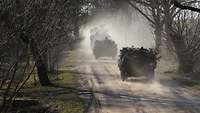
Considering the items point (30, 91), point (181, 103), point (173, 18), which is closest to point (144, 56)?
point (173, 18)

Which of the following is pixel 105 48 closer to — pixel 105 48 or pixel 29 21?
pixel 105 48

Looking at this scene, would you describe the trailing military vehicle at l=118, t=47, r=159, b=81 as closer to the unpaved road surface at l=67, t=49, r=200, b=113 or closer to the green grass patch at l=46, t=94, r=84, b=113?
the unpaved road surface at l=67, t=49, r=200, b=113

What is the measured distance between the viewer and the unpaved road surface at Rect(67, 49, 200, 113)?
1759 centimetres

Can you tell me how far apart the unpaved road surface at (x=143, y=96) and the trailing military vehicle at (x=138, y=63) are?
20.7 inches

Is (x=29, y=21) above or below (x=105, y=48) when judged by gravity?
above

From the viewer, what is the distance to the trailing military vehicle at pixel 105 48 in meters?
53.8

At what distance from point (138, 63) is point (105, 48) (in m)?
25.1

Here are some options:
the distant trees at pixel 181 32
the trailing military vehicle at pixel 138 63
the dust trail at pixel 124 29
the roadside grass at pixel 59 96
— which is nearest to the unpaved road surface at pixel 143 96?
the trailing military vehicle at pixel 138 63

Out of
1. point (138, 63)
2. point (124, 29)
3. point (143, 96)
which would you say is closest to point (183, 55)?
point (138, 63)

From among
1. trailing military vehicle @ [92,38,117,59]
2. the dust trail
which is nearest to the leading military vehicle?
trailing military vehicle @ [92,38,117,59]

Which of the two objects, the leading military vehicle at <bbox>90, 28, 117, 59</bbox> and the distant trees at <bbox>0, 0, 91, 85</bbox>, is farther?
the leading military vehicle at <bbox>90, 28, 117, 59</bbox>

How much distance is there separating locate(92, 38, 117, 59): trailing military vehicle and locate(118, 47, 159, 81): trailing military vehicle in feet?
79.0

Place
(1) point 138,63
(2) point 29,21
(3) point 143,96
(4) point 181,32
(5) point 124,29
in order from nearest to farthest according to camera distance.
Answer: (2) point 29,21
(3) point 143,96
(1) point 138,63
(4) point 181,32
(5) point 124,29

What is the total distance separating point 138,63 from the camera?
94.3 feet
